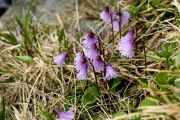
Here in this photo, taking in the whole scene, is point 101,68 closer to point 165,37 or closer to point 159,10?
point 165,37

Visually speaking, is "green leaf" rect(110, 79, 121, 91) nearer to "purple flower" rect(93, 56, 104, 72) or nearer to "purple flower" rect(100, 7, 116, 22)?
"purple flower" rect(93, 56, 104, 72)

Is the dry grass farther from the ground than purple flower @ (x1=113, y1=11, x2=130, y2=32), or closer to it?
closer to it

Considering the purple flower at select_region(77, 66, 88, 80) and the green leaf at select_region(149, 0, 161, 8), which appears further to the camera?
the green leaf at select_region(149, 0, 161, 8)

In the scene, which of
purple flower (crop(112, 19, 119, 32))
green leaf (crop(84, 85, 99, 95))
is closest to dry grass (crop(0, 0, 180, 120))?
green leaf (crop(84, 85, 99, 95))

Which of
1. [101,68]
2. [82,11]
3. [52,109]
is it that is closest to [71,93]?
[52,109]

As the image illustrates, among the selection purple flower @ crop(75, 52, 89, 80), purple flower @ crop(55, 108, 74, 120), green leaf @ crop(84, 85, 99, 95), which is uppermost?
purple flower @ crop(75, 52, 89, 80)
